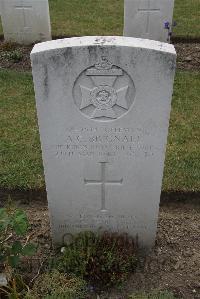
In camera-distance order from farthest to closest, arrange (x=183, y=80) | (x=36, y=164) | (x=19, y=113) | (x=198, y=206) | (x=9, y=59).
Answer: (x=9, y=59)
(x=183, y=80)
(x=19, y=113)
(x=36, y=164)
(x=198, y=206)

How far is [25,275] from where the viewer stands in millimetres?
3314

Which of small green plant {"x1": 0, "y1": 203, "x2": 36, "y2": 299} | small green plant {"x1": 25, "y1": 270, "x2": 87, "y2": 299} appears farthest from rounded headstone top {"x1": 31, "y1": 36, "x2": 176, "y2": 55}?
small green plant {"x1": 25, "y1": 270, "x2": 87, "y2": 299}

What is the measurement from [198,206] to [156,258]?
3.05 feet

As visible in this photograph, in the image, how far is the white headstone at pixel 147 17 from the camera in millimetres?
7621

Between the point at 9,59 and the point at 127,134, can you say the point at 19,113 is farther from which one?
the point at 127,134

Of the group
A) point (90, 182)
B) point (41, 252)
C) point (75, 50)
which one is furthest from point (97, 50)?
point (41, 252)

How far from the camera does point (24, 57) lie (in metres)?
7.68

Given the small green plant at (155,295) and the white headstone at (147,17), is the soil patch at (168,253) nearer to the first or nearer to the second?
the small green plant at (155,295)

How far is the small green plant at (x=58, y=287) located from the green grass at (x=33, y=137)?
134cm

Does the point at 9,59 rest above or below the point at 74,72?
below

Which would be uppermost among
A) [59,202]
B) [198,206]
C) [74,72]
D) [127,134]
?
[74,72]

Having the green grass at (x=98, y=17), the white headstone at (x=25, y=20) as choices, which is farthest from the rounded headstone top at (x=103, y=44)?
the green grass at (x=98, y=17)

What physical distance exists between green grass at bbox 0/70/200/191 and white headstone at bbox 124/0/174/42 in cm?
129

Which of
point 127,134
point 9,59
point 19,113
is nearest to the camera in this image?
point 127,134
